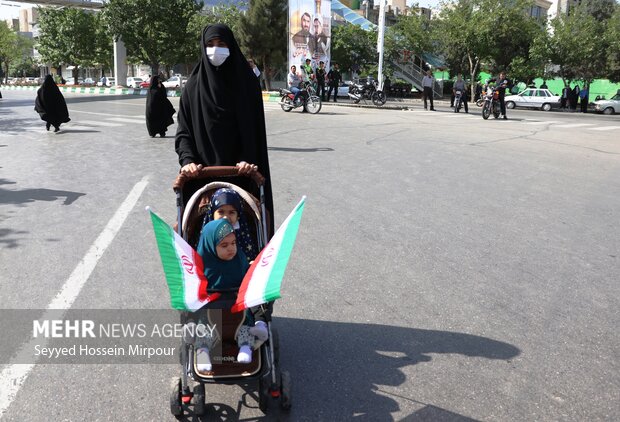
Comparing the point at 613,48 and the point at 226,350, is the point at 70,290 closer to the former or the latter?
the point at 226,350

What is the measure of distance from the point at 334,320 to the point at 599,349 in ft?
5.64

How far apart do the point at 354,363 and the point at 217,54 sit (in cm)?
202

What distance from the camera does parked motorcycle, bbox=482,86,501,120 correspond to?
21156 mm

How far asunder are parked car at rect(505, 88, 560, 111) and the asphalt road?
29.2 m

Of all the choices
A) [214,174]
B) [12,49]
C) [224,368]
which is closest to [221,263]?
[224,368]

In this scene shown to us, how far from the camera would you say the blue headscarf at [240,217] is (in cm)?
314

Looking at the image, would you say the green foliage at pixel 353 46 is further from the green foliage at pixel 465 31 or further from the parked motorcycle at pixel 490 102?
the parked motorcycle at pixel 490 102

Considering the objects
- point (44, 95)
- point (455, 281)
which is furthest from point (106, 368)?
point (44, 95)

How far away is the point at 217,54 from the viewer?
11.2 feet

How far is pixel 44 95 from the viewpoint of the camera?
603 inches

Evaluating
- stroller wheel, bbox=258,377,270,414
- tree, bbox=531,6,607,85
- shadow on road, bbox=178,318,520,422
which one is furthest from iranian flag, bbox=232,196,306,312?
tree, bbox=531,6,607,85

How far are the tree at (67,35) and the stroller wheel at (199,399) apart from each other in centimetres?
6205

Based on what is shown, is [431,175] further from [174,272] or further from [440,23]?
[440,23]

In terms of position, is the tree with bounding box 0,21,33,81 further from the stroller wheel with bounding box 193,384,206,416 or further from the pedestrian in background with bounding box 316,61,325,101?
the stroller wheel with bounding box 193,384,206,416
